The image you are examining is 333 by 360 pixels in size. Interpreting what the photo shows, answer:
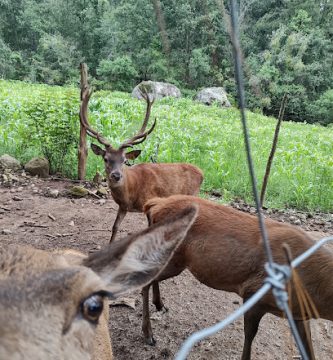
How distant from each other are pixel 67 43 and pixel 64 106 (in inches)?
1105

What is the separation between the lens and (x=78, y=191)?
26.6 ft

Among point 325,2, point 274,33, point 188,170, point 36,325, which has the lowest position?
point 188,170

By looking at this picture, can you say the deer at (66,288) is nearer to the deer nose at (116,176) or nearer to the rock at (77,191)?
the deer nose at (116,176)

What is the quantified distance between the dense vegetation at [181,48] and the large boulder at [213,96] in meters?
0.75

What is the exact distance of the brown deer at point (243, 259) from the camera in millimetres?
3572

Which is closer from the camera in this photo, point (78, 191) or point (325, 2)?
point (78, 191)

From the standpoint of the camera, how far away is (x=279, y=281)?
1.38 metres

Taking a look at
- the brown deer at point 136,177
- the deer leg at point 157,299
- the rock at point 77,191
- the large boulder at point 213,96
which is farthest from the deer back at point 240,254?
the large boulder at point 213,96

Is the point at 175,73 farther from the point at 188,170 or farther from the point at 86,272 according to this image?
the point at 86,272

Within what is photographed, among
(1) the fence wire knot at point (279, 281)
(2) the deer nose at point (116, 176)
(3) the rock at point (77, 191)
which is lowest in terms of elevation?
(3) the rock at point (77, 191)

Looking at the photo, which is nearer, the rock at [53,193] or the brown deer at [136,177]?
the brown deer at [136,177]

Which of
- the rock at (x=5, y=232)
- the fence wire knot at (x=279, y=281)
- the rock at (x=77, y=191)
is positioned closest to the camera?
the fence wire knot at (x=279, y=281)

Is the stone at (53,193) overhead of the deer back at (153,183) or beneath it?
beneath

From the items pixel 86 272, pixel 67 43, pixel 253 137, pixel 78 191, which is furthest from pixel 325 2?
pixel 86 272
